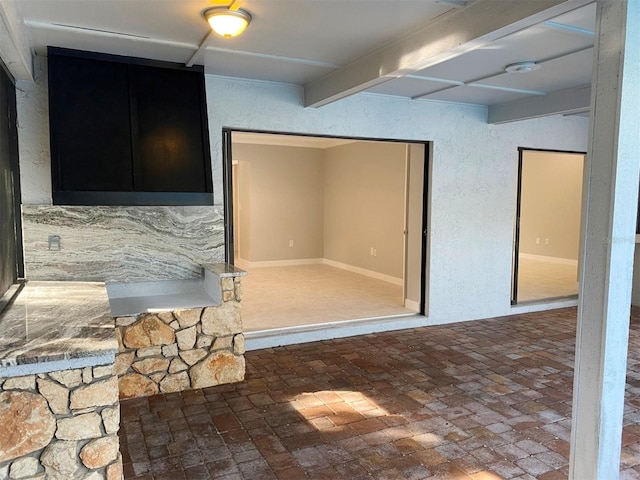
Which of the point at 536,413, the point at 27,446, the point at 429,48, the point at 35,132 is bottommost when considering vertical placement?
the point at 536,413

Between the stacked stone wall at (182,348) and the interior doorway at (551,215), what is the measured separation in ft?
20.3

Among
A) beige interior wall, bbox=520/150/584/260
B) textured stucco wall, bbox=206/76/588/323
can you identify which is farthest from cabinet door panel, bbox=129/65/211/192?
beige interior wall, bbox=520/150/584/260

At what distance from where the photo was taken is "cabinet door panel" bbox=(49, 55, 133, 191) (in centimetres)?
328

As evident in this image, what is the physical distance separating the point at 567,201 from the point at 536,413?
24.7ft

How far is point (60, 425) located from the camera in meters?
1.89

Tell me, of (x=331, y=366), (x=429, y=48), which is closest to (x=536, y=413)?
(x=331, y=366)

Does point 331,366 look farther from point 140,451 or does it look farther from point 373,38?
point 373,38

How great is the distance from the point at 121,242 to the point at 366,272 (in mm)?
5170

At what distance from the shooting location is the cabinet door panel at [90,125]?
10.8ft

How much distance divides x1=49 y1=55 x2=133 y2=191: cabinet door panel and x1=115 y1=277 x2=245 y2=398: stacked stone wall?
39.0 inches

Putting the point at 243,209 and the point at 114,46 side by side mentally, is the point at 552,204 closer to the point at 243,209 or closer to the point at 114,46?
the point at 243,209

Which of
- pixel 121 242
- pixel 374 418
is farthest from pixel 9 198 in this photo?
pixel 374 418

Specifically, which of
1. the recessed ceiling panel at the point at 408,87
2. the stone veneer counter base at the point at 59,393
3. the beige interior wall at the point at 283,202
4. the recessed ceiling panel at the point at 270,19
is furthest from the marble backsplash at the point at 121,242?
the beige interior wall at the point at 283,202

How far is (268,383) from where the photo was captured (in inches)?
144
